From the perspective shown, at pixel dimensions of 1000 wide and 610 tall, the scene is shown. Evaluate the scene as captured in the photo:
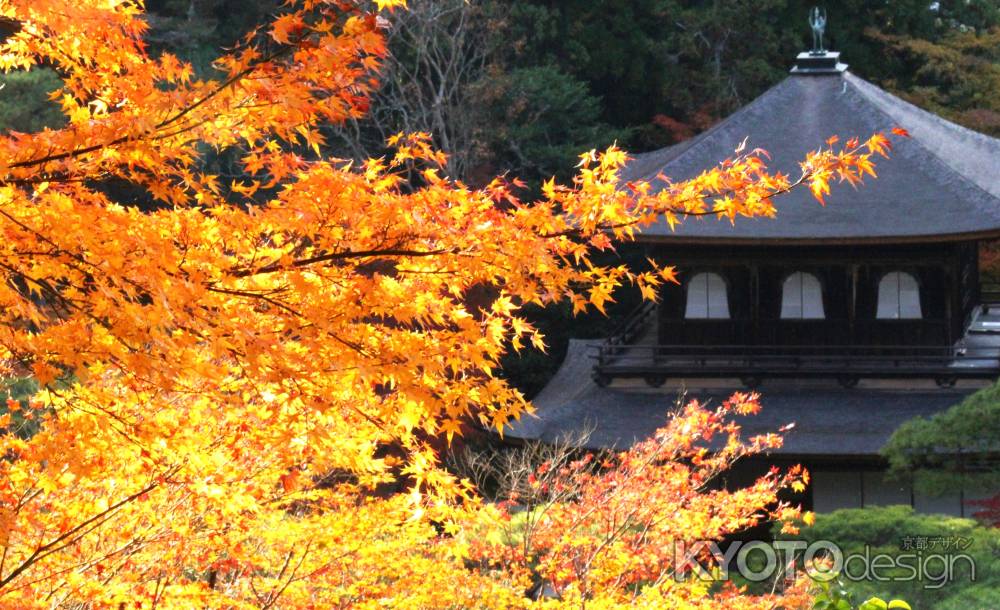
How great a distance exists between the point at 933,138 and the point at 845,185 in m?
3.02

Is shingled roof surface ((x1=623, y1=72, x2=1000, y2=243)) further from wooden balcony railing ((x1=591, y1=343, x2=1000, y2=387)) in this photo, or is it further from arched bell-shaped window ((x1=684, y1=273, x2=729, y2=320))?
wooden balcony railing ((x1=591, y1=343, x2=1000, y2=387))

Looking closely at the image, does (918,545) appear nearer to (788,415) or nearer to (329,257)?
(788,415)

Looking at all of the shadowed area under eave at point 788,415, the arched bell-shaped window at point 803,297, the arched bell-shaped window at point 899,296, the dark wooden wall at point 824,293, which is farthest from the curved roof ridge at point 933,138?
the shadowed area under eave at point 788,415

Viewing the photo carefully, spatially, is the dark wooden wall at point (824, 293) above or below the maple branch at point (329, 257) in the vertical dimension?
below

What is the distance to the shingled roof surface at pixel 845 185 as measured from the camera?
16.7 m

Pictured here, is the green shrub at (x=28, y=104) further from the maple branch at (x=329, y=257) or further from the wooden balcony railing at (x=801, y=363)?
the maple branch at (x=329, y=257)

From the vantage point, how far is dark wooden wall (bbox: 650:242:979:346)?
17.3m

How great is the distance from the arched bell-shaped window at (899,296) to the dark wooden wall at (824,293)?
73mm

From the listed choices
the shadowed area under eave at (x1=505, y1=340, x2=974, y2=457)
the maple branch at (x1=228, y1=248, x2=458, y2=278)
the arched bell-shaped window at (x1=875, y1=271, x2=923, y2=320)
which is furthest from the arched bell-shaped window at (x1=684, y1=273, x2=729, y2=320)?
the maple branch at (x1=228, y1=248, x2=458, y2=278)

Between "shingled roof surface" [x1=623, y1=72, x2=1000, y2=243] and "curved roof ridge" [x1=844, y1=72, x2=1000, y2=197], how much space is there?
0.03m

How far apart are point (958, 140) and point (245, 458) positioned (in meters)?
16.9

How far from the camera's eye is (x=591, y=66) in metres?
29.7

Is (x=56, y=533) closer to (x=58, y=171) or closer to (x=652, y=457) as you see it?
(x=58, y=171)

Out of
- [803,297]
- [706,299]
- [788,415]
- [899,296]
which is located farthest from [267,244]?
[899,296]
